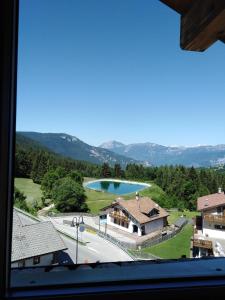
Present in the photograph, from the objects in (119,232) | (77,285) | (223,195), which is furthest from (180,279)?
(119,232)

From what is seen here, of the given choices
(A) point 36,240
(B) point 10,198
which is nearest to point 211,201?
(A) point 36,240

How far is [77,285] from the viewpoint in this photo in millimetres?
480

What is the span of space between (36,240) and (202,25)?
64 cm

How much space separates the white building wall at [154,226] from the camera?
85.7 inches

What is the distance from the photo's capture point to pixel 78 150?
1390 millimetres

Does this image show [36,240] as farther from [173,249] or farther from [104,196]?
[104,196]

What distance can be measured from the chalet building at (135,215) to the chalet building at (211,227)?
704 mm

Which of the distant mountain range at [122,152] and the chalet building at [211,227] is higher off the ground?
the distant mountain range at [122,152]

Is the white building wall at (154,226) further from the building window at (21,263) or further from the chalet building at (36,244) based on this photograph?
the building window at (21,263)

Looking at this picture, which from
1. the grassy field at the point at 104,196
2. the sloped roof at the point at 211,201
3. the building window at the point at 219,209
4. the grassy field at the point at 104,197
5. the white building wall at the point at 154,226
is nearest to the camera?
the building window at the point at 219,209

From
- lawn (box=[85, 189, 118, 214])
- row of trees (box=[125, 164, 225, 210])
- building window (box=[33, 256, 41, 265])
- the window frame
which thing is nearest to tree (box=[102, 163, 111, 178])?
row of trees (box=[125, 164, 225, 210])

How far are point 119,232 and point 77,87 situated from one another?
106cm

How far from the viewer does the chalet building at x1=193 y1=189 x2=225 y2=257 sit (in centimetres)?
108

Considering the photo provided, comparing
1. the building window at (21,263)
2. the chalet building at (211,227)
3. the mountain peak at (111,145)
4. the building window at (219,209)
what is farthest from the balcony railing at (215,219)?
the building window at (21,263)
